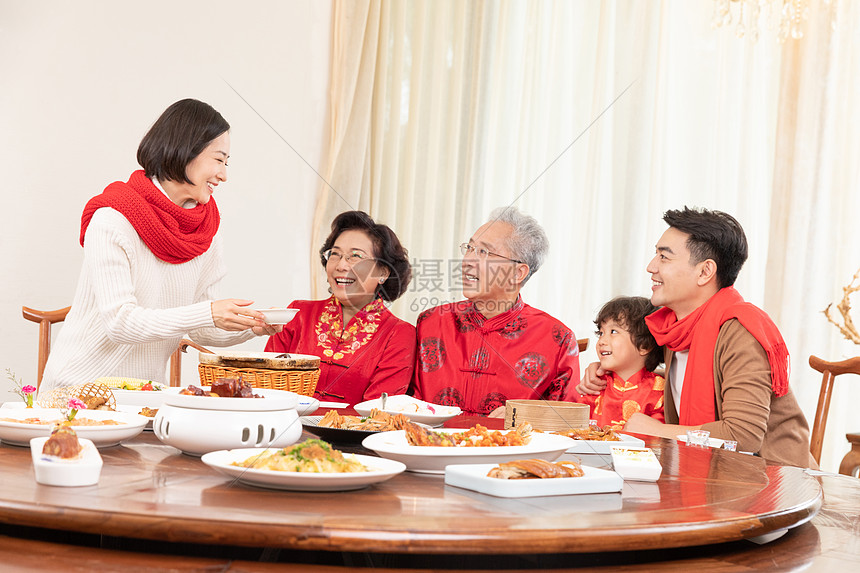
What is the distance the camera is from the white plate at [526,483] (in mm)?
835

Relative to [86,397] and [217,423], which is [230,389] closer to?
[217,423]

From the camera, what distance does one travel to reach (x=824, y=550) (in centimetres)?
91

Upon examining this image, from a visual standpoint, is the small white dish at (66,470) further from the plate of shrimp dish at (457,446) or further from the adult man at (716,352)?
the adult man at (716,352)

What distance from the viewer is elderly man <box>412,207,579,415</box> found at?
237cm

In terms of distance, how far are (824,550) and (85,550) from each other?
32.4 inches

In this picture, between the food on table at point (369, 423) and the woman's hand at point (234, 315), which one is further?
the woman's hand at point (234, 315)

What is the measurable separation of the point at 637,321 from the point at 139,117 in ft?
7.18

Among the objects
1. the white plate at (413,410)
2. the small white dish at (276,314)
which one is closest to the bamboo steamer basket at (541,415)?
the white plate at (413,410)

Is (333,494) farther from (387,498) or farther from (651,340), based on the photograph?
(651,340)

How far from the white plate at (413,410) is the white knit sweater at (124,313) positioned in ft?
1.72

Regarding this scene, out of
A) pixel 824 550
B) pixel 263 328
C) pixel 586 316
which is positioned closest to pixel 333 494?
pixel 824 550

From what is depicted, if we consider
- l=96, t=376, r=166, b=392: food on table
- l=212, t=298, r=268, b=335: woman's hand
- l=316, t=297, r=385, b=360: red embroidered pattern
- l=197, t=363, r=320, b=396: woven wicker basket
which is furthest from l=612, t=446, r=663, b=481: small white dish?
l=316, t=297, r=385, b=360: red embroidered pattern

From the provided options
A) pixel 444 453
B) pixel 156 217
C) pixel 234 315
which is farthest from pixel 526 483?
pixel 156 217

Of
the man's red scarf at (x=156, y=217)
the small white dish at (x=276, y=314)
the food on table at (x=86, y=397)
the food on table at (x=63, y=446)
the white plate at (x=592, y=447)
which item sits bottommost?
the white plate at (x=592, y=447)
